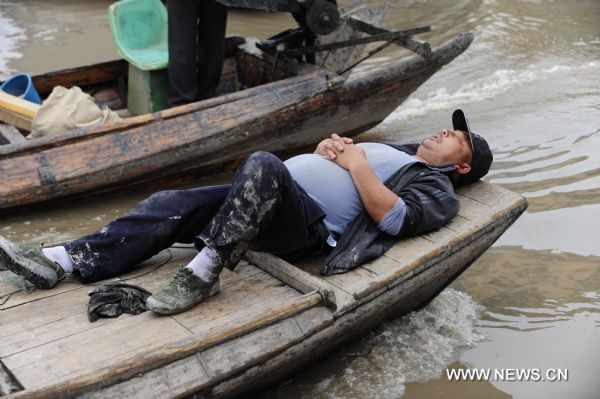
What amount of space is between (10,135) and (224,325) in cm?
255

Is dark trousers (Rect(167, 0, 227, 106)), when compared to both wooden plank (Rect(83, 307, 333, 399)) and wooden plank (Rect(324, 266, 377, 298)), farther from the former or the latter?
wooden plank (Rect(83, 307, 333, 399))

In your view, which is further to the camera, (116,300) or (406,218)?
(406,218)

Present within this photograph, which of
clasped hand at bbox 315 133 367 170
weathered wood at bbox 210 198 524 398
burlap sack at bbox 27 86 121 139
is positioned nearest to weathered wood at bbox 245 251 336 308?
weathered wood at bbox 210 198 524 398

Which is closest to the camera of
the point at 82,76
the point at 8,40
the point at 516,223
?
the point at 516,223

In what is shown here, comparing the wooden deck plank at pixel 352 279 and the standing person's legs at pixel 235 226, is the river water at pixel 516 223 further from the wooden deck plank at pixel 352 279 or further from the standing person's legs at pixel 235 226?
the standing person's legs at pixel 235 226

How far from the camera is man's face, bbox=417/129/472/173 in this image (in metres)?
3.33

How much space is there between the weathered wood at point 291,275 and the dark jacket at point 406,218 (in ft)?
0.44

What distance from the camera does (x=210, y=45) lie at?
5.06m

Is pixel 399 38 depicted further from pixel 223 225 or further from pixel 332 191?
pixel 223 225

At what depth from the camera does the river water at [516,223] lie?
10.7 feet

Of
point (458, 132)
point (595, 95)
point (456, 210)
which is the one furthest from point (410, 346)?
point (595, 95)

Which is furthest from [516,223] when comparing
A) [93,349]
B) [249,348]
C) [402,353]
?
[93,349]

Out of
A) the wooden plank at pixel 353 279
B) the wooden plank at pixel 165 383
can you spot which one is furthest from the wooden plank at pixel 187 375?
the wooden plank at pixel 353 279

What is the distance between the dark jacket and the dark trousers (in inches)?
85.9
